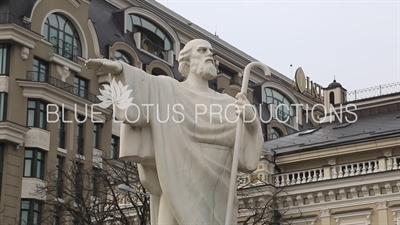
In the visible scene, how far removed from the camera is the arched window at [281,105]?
6581 centimetres

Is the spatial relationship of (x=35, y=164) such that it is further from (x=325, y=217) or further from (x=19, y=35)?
(x=325, y=217)

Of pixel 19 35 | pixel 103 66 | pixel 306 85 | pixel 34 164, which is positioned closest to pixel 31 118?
pixel 34 164

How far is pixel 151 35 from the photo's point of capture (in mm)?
56688

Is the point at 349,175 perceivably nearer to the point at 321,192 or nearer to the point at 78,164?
the point at 321,192

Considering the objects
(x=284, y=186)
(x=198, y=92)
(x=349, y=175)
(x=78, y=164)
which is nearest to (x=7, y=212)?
(x=78, y=164)

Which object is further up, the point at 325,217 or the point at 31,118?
the point at 31,118

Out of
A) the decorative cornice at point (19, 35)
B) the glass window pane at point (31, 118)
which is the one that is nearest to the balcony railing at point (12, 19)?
the decorative cornice at point (19, 35)

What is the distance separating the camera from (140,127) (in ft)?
27.0

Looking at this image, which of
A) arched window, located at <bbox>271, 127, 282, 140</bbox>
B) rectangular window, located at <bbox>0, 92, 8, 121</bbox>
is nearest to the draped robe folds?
rectangular window, located at <bbox>0, 92, 8, 121</bbox>

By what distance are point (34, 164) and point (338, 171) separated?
14.7m

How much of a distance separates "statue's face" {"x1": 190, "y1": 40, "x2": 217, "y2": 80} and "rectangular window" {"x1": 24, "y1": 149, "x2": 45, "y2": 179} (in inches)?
1415

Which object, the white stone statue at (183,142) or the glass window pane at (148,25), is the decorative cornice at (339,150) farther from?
the white stone statue at (183,142)

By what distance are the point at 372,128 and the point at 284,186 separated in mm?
5323

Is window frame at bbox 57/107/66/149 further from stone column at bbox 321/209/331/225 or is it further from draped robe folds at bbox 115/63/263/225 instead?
draped robe folds at bbox 115/63/263/225
